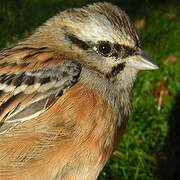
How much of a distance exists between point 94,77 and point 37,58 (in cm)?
37

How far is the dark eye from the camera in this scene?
213 centimetres

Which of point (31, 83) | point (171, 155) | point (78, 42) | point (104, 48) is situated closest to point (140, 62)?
point (104, 48)

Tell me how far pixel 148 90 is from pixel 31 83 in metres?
2.50

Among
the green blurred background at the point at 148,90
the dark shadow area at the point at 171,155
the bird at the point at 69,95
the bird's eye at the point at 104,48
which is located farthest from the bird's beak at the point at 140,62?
the dark shadow area at the point at 171,155

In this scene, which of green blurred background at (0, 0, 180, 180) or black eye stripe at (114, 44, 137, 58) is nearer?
black eye stripe at (114, 44, 137, 58)

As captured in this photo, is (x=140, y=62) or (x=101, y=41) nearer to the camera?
(x=101, y=41)

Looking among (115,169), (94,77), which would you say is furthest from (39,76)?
(115,169)

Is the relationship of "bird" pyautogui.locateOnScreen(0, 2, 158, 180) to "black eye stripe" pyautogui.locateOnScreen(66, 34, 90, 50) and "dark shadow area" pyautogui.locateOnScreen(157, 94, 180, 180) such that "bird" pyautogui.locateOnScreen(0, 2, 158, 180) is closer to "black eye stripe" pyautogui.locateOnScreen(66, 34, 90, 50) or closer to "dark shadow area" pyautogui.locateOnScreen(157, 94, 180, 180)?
"black eye stripe" pyautogui.locateOnScreen(66, 34, 90, 50)

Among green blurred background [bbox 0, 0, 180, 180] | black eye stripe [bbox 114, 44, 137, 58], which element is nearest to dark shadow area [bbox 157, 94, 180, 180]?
green blurred background [bbox 0, 0, 180, 180]

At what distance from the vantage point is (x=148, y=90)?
14.1 feet

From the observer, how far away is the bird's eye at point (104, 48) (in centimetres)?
213

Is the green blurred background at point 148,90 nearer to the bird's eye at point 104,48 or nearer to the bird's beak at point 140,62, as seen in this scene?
the bird's beak at point 140,62

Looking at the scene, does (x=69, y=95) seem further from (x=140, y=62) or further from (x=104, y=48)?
(x=140, y=62)

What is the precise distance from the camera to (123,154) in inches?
140
